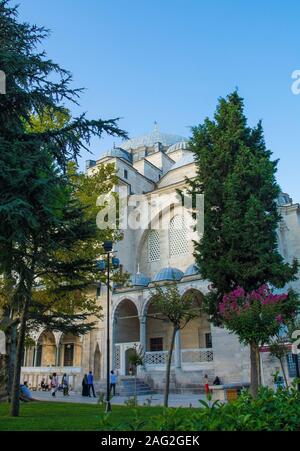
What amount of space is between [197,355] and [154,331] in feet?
23.5

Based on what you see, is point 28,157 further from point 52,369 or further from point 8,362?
point 52,369

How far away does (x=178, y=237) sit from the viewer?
93.8 feet

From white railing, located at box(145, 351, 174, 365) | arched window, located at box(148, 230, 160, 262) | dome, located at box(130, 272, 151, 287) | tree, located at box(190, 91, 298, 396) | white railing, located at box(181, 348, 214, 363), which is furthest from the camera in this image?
arched window, located at box(148, 230, 160, 262)

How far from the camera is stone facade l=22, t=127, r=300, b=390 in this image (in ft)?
65.1

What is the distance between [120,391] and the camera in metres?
19.7

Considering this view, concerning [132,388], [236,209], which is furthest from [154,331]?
[236,209]

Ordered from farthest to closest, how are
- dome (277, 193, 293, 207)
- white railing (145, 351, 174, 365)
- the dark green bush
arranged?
dome (277, 193, 293, 207)
white railing (145, 351, 174, 365)
the dark green bush

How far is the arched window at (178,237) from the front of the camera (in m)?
28.0

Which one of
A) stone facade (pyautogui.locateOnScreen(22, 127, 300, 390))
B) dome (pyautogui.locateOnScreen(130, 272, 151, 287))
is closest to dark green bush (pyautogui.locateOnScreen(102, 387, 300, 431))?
stone facade (pyautogui.locateOnScreen(22, 127, 300, 390))

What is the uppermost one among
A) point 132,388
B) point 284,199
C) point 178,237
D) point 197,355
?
point 284,199

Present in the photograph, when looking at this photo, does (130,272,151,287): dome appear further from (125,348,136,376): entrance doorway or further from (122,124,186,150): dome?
(122,124,186,150): dome

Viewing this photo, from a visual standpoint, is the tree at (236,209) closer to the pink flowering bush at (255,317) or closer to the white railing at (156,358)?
the pink flowering bush at (255,317)

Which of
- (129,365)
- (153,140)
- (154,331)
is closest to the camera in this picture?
(129,365)

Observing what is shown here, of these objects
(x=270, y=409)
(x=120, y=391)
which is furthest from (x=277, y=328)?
(x=120, y=391)
